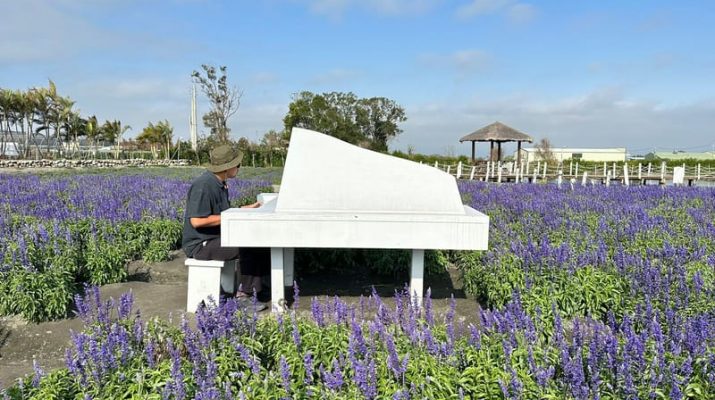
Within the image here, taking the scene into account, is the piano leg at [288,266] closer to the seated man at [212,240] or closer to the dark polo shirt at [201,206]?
the seated man at [212,240]

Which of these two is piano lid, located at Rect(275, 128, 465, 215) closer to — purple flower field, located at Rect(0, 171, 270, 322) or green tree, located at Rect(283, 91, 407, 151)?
purple flower field, located at Rect(0, 171, 270, 322)

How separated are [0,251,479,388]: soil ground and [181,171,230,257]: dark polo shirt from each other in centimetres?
62

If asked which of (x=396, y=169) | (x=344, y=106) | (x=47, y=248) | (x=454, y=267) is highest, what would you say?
(x=344, y=106)

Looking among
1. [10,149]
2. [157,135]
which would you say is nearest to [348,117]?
[157,135]

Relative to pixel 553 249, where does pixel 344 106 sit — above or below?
above

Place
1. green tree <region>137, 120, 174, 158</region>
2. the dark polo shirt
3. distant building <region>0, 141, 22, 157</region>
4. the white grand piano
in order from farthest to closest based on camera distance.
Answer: green tree <region>137, 120, 174, 158</region>, distant building <region>0, 141, 22, 157</region>, the dark polo shirt, the white grand piano

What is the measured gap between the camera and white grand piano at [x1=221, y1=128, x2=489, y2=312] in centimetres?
438

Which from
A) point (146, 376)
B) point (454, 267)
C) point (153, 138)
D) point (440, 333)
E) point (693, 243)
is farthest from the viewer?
point (153, 138)

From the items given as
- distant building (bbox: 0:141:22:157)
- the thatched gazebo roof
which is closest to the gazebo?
the thatched gazebo roof

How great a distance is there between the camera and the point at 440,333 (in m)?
3.13

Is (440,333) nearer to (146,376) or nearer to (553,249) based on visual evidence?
(146,376)

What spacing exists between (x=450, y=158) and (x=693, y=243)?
1608 inches

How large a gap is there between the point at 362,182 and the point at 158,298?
7.72ft

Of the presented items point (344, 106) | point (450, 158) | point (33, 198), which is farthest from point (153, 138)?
point (33, 198)
